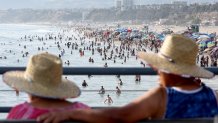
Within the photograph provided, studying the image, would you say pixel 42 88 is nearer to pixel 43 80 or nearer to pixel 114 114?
pixel 43 80

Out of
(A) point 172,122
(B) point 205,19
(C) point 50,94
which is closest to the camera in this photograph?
(A) point 172,122

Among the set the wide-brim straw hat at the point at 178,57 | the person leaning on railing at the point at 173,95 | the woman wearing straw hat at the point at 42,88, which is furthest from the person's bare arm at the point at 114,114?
the wide-brim straw hat at the point at 178,57

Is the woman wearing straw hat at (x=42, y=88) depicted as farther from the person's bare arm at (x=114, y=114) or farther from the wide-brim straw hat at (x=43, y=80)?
the person's bare arm at (x=114, y=114)

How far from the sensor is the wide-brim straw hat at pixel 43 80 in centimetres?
225

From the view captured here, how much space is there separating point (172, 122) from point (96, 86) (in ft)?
109

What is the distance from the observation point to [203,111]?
239 centimetres

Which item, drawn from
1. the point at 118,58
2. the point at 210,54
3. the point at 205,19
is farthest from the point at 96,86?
the point at 205,19

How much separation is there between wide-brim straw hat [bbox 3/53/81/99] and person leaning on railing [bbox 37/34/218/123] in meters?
0.32

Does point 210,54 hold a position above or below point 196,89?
below

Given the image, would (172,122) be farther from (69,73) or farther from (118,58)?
(118,58)

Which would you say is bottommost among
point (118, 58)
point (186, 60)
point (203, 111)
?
point (118, 58)

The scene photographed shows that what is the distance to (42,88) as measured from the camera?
225 centimetres

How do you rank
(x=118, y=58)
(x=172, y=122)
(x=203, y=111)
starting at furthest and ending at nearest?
1. (x=118, y=58)
2. (x=203, y=111)
3. (x=172, y=122)

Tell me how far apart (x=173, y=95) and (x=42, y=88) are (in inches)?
24.3
